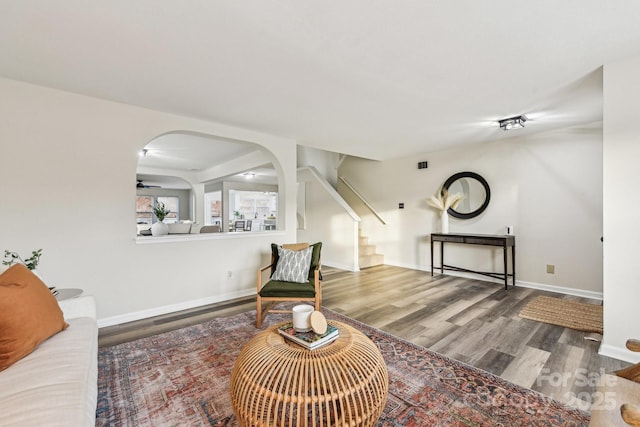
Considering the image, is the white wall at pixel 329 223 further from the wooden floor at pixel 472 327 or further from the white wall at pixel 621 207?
the white wall at pixel 621 207

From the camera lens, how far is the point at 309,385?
4.15 feet

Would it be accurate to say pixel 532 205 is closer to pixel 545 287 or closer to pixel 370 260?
pixel 545 287

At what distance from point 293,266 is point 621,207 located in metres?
2.89

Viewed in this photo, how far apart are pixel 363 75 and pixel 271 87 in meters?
0.85

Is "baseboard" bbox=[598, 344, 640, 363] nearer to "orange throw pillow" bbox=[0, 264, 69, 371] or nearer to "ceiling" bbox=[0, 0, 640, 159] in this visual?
"ceiling" bbox=[0, 0, 640, 159]

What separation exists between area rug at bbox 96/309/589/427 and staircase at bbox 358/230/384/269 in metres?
3.24

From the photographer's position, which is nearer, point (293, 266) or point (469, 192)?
point (293, 266)

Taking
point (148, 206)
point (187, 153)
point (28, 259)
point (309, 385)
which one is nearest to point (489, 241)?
point (309, 385)

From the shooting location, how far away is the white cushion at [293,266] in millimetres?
3033

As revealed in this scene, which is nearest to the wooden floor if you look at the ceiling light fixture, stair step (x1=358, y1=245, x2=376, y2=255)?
stair step (x1=358, y1=245, x2=376, y2=255)

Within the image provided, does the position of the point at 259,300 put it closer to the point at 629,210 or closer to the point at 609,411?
the point at 609,411

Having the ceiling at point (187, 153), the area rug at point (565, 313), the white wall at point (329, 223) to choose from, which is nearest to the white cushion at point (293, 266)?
the ceiling at point (187, 153)

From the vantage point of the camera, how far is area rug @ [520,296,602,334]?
2777mm

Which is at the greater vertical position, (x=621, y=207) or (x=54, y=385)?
(x=621, y=207)
